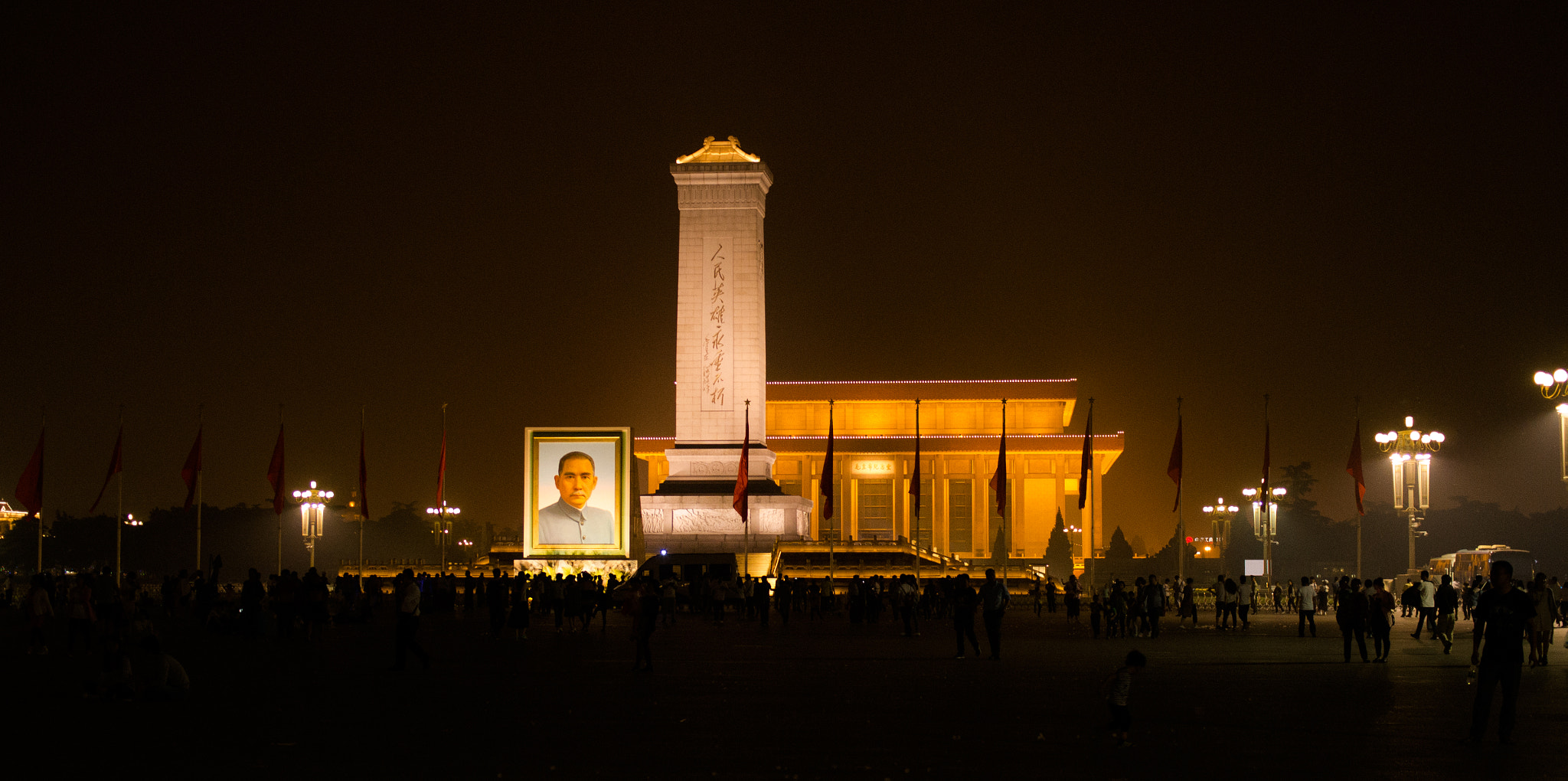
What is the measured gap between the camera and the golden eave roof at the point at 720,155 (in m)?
62.1

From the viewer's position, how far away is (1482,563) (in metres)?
57.2

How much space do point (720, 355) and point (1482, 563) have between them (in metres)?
28.3

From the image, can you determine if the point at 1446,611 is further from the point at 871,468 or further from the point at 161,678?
the point at 871,468

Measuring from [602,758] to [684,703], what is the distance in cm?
421

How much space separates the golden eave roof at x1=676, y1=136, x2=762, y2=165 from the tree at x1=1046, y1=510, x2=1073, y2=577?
33200 mm

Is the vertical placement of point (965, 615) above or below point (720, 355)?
below

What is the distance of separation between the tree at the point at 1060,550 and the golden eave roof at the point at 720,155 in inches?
1307

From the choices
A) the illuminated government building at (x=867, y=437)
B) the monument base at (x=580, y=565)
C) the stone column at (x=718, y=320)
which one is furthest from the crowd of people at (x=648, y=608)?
the illuminated government building at (x=867, y=437)

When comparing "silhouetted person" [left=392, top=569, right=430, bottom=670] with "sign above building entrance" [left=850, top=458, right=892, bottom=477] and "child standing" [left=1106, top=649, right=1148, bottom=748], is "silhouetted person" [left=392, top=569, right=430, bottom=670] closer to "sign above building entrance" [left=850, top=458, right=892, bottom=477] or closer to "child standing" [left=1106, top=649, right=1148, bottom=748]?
"child standing" [left=1106, top=649, right=1148, bottom=748]

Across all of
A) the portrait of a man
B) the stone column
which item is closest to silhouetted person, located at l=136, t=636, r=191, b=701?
the portrait of a man

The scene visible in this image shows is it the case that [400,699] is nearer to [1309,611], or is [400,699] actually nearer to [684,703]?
[684,703]

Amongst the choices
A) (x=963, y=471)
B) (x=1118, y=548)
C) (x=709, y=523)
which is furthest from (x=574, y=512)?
(x=1118, y=548)

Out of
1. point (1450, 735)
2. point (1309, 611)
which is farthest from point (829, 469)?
point (1450, 735)

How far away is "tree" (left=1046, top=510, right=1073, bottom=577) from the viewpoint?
283 feet
